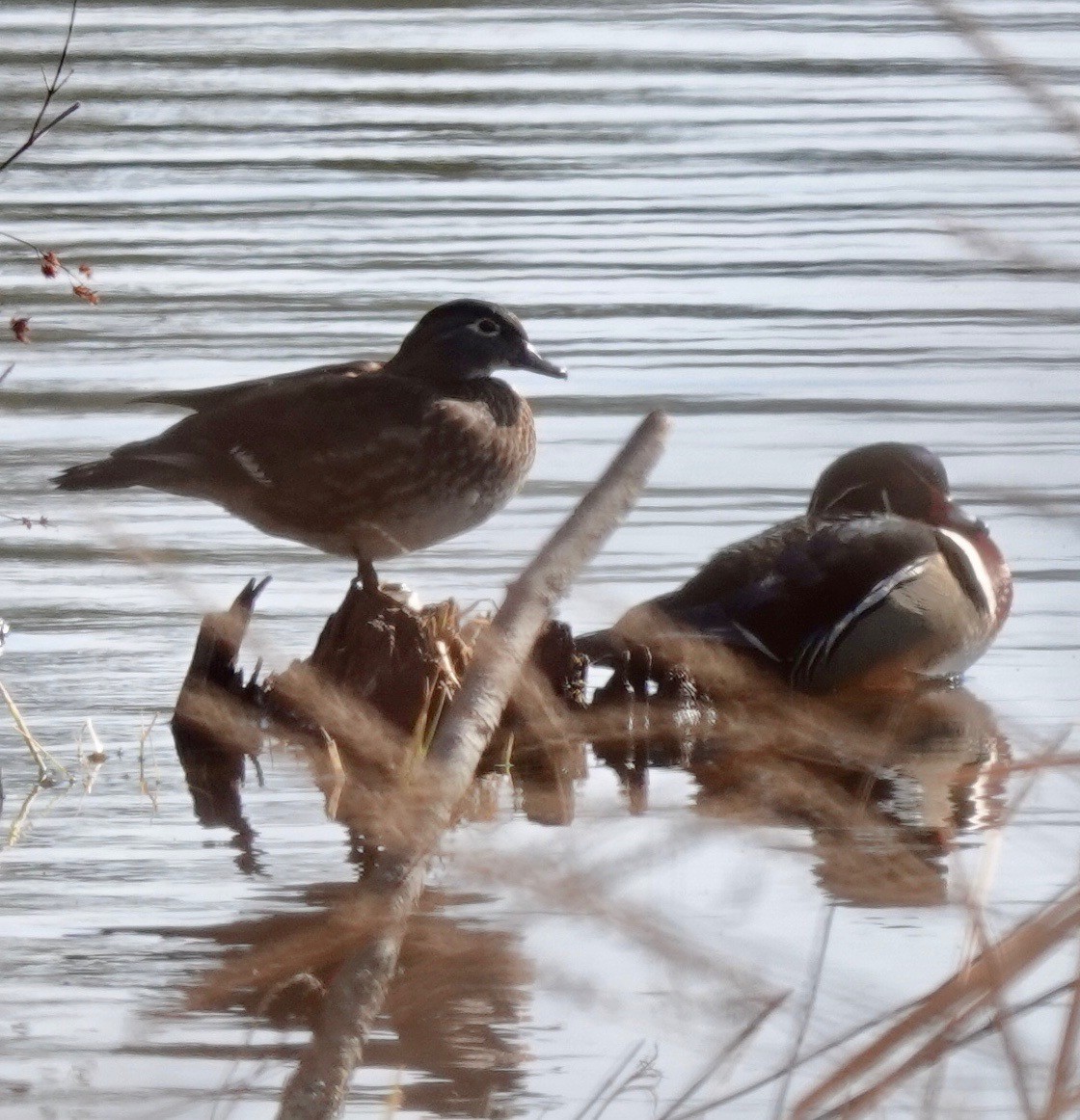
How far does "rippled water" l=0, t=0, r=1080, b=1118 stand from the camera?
3293mm

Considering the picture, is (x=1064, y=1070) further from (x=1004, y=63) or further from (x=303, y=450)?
(x=303, y=450)

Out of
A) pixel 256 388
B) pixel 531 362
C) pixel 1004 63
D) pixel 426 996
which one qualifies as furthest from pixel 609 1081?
pixel 531 362

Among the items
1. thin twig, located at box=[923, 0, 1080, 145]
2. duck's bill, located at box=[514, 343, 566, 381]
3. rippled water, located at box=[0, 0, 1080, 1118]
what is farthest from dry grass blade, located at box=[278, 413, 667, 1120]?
duck's bill, located at box=[514, 343, 566, 381]

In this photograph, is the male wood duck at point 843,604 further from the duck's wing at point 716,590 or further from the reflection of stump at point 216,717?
the reflection of stump at point 216,717

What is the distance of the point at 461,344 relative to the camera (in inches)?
244

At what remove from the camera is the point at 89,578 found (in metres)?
6.69

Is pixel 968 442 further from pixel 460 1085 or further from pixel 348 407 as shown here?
pixel 460 1085

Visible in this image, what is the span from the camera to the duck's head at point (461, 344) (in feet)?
20.2

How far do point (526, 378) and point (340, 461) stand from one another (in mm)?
3374

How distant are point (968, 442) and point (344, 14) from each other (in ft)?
40.8

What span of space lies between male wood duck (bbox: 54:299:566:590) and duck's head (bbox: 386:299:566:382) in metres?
0.13

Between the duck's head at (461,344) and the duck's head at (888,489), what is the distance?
0.89 metres

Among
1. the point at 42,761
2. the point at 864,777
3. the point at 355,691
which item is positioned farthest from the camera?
the point at 355,691

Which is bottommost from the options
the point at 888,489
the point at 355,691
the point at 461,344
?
the point at 355,691
